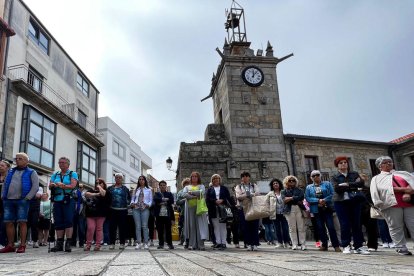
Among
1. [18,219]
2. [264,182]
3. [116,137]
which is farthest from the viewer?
[116,137]

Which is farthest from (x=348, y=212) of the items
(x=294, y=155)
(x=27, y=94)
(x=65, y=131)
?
(x=65, y=131)

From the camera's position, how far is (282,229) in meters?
8.28

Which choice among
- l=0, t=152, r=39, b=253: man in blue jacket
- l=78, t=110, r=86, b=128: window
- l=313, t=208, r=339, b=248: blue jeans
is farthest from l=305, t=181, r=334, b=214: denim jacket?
l=78, t=110, r=86, b=128: window

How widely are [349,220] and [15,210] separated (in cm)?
599

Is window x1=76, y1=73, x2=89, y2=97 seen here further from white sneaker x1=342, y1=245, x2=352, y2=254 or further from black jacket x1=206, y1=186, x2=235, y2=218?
white sneaker x1=342, y1=245, x2=352, y2=254

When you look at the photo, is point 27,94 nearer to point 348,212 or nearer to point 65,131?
point 65,131

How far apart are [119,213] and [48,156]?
1385 centimetres

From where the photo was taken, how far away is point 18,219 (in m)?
6.20

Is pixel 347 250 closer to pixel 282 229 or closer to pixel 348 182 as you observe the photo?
pixel 348 182

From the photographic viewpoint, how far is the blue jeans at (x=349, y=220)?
20.0 feet

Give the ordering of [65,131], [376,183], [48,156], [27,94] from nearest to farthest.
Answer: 1. [376,183]
2. [27,94]
3. [48,156]
4. [65,131]

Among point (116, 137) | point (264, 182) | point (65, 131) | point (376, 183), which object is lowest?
point (376, 183)

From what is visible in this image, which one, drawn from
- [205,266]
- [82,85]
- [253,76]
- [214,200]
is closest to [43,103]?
[82,85]

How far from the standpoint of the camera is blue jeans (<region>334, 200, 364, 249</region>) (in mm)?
6098
